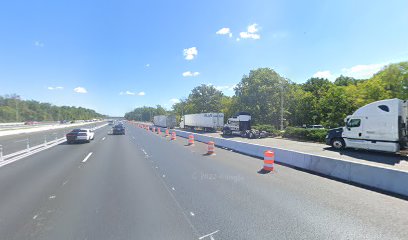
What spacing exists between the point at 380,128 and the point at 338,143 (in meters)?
3.70

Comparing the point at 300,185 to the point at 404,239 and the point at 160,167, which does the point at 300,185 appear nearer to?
the point at 404,239

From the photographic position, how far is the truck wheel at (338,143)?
808 inches

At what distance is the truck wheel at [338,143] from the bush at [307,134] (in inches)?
226

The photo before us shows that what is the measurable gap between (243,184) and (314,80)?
247 ft

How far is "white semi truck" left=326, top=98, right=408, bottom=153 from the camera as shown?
55.2 feet

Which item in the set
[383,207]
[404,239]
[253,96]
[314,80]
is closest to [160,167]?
[383,207]

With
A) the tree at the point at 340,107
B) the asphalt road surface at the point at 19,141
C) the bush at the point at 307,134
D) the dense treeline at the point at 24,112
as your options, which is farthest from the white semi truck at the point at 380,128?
the dense treeline at the point at 24,112

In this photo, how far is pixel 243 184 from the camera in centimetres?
921

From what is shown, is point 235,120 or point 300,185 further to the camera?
point 235,120

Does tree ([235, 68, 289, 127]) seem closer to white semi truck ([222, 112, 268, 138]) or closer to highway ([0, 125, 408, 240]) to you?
white semi truck ([222, 112, 268, 138])

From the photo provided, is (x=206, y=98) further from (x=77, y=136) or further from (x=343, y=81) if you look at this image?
(x=77, y=136)

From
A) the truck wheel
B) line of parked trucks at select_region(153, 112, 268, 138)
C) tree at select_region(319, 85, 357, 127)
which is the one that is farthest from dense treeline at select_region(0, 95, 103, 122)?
the truck wheel

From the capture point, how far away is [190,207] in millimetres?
6688

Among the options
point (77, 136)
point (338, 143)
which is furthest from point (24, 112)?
point (338, 143)
